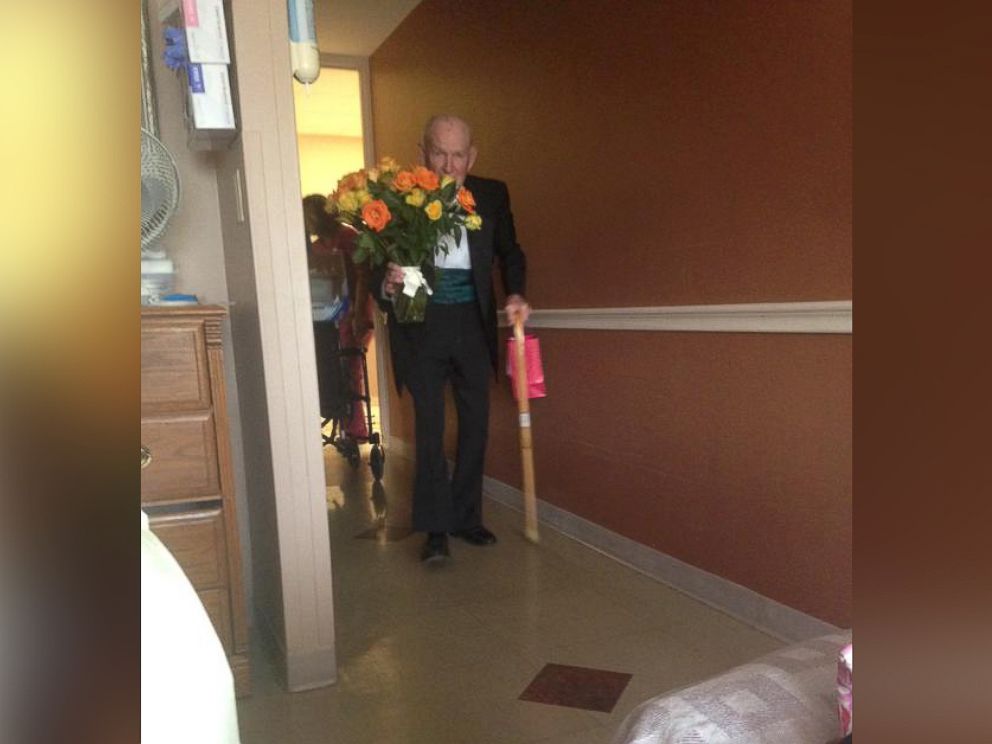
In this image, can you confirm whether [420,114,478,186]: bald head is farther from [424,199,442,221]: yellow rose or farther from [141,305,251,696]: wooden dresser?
[141,305,251,696]: wooden dresser

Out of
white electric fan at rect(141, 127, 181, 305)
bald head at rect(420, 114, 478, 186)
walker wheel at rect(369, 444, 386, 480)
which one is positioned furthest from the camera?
walker wheel at rect(369, 444, 386, 480)

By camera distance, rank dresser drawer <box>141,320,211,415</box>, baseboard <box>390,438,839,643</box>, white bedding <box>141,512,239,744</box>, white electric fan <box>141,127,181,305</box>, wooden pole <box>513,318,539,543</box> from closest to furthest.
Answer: white bedding <box>141,512,239,744</box>
dresser drawer <box>141,320,211,415</box>
white electric fan <box>141,127,181,305</box>
baseboard <box>390,438,839,643</box>
wooden pole <box>513,318,539,543</box>

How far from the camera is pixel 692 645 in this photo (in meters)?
2.13

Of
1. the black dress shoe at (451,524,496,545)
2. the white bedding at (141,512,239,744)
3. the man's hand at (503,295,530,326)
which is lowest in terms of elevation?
the black dress shoe at (451,524,496,545)

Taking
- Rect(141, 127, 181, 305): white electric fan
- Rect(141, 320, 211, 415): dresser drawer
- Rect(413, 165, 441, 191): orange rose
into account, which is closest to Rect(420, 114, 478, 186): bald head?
Rect(413, 165, 441, 191): orange rose

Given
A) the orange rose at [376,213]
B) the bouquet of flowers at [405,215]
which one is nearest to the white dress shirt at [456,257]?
the bouquet of flowers at [405,215]

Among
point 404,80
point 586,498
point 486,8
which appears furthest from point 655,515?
point 404,80

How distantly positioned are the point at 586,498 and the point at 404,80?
272 centimetres

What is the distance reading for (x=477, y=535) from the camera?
3092 mm

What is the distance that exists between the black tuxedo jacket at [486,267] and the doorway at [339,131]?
2.41 feet

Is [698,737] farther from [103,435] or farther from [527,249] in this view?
[527,249]

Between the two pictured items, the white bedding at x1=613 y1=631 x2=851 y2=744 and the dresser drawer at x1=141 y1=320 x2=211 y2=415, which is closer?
the white bedding at x1=613 y1=631 x2=851 y2=744

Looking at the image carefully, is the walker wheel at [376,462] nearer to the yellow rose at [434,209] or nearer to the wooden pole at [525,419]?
the wooden pole at [525,419]

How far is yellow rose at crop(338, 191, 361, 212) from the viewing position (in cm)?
244
